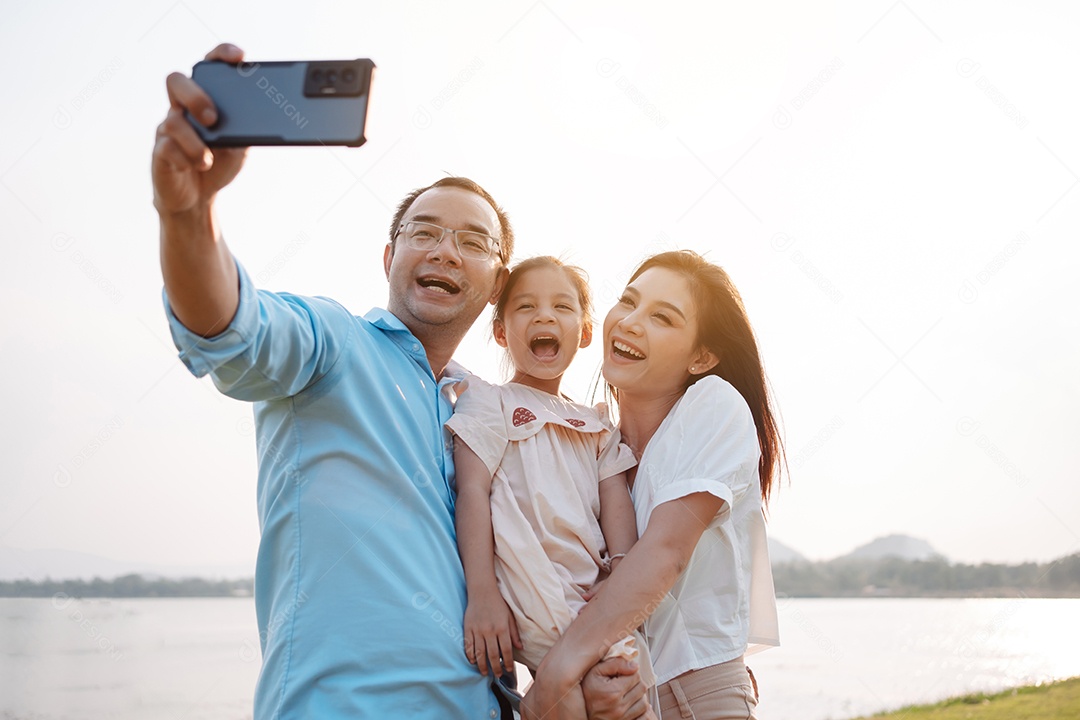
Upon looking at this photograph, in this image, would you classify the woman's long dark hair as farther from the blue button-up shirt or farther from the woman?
the blue button-up shirt

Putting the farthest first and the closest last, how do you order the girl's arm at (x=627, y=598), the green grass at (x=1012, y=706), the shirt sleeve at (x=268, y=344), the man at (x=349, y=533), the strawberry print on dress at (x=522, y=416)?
the green grass at (x=1012, y=706) → the strawberry print on dress at (x=522, y=416) → the girl's arm at (x=627, y=598) → the man at (x=349, y=533) → the shirt sleeve at (x=268, y=344)

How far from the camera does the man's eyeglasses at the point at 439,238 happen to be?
9.34 feet

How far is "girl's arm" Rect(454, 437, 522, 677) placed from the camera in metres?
2.19

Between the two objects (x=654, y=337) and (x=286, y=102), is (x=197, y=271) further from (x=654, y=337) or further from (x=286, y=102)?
(x=654, y=337)

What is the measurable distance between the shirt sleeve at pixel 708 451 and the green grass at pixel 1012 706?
10.6 m

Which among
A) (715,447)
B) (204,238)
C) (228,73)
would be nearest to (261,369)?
(204,238)

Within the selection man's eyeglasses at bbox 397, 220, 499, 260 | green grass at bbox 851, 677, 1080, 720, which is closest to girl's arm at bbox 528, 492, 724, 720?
man's eyeglasses at bbox 397, 220, 499, 260

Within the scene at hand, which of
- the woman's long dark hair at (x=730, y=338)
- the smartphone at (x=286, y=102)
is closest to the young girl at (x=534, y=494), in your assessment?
the woman's long dark hair at (x=730, y=338)

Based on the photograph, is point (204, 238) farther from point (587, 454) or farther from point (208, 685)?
point (208, 685)

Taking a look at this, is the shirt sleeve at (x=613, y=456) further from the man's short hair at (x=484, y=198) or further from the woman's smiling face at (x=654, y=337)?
the man's short hair at (x=484, y=198)

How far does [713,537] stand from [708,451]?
11.1 inches

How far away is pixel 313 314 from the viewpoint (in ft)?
6.85

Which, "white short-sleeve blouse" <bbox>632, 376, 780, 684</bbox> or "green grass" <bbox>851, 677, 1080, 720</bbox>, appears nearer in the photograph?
Answer: "white short-sleeve blouse" <bbox>632, 376, 780, 684</bbox>

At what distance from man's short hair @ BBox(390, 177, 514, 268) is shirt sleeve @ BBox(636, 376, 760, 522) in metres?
0.98
